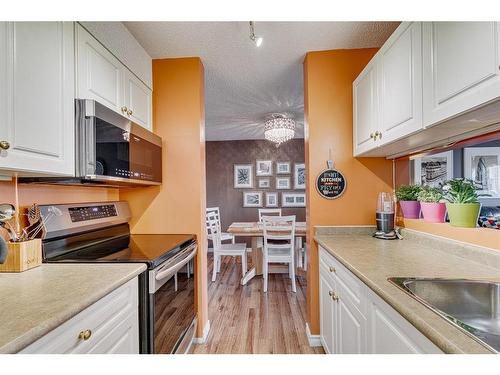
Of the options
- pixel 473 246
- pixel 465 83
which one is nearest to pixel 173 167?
pixel 465 83

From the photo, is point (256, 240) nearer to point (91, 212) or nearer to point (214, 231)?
point (214, 231)

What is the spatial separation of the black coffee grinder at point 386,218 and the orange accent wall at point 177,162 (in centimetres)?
140

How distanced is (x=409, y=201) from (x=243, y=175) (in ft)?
11.7

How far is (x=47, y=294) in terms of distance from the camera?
2.89ft

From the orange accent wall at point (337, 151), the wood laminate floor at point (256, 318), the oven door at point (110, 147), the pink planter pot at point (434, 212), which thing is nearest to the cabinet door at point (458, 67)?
the pink planter pot at point (434, 212)

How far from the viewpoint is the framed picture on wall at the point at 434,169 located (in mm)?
1560

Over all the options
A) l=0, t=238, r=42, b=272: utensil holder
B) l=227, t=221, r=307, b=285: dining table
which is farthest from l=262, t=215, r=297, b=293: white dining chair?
l=0, t=238, r=42, b=272: utensil holder

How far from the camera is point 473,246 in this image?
1.27m

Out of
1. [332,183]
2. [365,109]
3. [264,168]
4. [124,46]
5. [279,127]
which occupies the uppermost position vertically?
[124,46]

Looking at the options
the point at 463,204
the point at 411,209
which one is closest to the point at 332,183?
the point at 411,209

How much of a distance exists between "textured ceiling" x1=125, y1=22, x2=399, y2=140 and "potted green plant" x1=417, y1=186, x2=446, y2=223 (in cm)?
117

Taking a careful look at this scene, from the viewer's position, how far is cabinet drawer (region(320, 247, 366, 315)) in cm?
118
